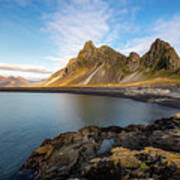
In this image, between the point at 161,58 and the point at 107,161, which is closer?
the point at 107,161

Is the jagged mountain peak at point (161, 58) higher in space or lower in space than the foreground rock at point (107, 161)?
higher

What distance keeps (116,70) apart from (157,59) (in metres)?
63.0

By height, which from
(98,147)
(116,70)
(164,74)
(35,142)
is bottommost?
(35,142)

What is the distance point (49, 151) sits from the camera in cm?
1045

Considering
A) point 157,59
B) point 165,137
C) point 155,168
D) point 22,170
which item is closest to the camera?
point 155,168

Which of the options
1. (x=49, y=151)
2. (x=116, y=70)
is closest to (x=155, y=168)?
(x=49, y=151)

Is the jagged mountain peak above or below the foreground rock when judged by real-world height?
above

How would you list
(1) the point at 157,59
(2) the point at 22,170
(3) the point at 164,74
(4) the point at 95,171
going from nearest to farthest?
(4) the point at 95,171 < (2) the point at 22,170 < (3) the point at 164,74 < (1) the point at 157,59

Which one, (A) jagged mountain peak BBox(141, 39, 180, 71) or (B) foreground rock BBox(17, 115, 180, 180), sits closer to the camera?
(B) foreground rock BBox(17, 115, 180, 180)

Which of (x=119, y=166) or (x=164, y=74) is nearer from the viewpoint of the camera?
(x=119, y=166)

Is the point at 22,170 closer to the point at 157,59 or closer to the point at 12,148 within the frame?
the point at 12,148

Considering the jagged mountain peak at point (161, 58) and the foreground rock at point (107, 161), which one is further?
the jagged mountain peak at point (161, 58)

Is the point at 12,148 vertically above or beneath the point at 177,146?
beneath

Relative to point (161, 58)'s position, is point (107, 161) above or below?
below
